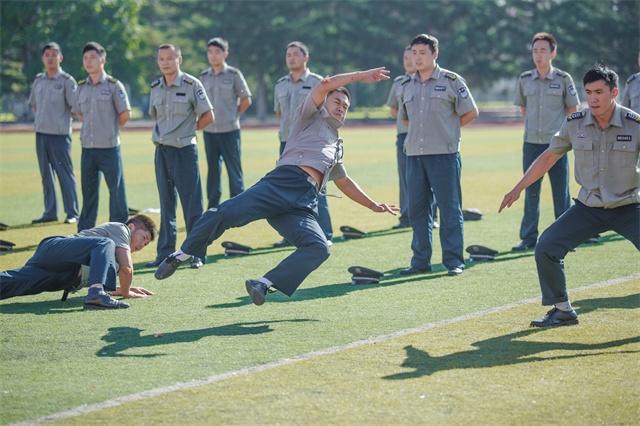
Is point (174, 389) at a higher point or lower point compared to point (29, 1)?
lower

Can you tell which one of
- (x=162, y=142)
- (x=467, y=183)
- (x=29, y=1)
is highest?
(x=29, y=1)

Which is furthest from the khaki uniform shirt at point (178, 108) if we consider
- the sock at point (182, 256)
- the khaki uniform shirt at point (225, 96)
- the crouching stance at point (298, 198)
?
the sock at point (182, 256)

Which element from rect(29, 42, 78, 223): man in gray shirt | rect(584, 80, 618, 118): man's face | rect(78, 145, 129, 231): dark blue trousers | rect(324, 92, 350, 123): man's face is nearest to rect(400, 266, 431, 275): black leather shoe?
rect(324, 92, 350, 123): man's face

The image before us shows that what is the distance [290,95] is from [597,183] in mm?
5905

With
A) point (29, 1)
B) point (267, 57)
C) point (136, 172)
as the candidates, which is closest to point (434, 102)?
point (136, 172)

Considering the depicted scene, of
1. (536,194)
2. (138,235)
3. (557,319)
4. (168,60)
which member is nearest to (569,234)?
(557,319)

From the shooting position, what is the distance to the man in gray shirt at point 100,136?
493 inches

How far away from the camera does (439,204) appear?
10312mm

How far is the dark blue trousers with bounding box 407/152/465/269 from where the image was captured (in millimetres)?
10195

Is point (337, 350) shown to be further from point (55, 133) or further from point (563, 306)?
point (55, 133)

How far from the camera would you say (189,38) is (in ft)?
224

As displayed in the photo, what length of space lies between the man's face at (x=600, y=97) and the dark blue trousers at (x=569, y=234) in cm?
78

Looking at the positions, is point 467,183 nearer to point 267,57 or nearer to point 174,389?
point 174,389

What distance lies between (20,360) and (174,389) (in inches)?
55.9
